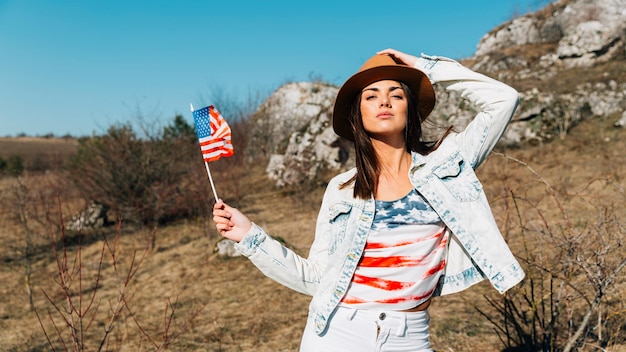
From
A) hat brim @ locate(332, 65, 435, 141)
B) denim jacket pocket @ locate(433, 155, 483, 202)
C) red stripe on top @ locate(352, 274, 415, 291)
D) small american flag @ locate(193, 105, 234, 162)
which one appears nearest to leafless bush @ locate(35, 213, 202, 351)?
small american flag @ locate(193, 105, 234, 162)

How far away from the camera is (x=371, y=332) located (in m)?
1.70

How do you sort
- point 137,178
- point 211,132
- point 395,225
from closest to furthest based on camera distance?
1. point 395,225
2. point 211,132
3. point 137,178

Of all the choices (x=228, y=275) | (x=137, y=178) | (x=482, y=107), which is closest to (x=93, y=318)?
(x=482, y=107)

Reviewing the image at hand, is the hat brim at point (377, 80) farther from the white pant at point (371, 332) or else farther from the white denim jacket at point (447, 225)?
the white pant at point (371, 332)

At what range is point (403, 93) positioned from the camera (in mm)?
1949

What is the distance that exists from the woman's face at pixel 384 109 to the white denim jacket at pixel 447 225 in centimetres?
15

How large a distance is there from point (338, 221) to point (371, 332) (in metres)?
0.42

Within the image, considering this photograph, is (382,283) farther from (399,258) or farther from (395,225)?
(395,225)

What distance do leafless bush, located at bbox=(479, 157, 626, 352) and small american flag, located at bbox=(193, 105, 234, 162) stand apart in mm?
1527

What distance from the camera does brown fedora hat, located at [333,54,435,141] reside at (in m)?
1.89

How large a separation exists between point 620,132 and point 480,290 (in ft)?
30.4

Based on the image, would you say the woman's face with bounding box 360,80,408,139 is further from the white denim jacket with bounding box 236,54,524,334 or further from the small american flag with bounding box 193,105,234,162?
the small american flag with bounding box 193,105,234,162

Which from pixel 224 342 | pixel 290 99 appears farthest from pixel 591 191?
pixel 290 99

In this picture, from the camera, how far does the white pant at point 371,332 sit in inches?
66.6
